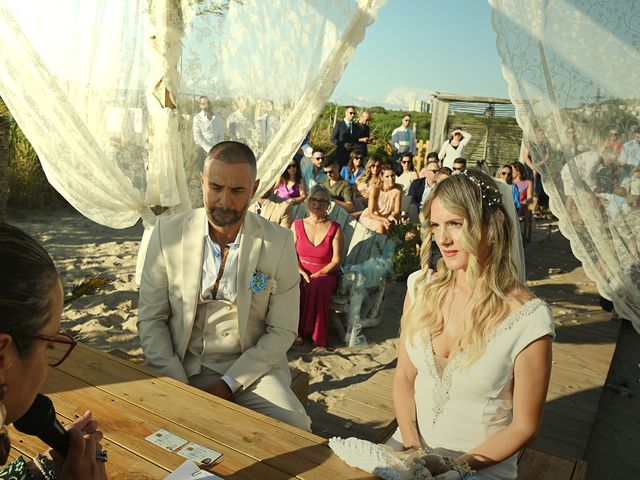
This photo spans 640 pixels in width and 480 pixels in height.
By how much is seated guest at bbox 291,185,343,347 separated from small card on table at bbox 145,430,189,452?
3340mm

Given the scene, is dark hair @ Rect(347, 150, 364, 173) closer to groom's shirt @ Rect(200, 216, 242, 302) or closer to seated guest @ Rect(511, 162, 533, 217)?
seated guest @ Rect(511, 162, 533, 217)

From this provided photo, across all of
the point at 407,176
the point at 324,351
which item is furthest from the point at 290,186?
the point at 407,176

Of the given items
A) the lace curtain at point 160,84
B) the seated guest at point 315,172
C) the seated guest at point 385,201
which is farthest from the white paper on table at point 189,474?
the seated guest at point 315,172

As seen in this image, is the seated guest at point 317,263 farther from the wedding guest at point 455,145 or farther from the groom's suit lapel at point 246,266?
the wedding guest at point 455,145

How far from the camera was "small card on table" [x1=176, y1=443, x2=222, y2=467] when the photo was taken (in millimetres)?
1698

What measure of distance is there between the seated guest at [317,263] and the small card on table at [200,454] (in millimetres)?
3394

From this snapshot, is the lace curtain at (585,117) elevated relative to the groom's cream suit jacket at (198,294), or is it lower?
elevated

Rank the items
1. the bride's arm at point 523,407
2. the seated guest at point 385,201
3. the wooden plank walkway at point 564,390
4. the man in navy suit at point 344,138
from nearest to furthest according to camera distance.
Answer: the bride's arm at point 523,407
the wooden plank walkway at point 564,390
the seated guest at point 385,201
the man in navy suit at point 344,138

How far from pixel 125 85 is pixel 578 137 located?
3272mm

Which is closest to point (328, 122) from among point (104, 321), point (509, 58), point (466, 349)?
point (104, 321)

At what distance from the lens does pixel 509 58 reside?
3.20m

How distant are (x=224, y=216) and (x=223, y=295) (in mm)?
386

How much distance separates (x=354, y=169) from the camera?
33.4ft

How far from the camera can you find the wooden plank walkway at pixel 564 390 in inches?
144
